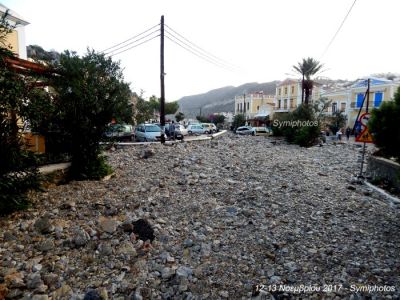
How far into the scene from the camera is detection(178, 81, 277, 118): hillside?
115 m

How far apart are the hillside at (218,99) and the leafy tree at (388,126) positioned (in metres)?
96.2

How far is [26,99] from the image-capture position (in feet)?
18.3

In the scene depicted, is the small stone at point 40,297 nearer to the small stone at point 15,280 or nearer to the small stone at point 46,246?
the small stone at point 15,280

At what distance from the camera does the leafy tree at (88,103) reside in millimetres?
7328

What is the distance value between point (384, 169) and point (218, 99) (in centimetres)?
13031

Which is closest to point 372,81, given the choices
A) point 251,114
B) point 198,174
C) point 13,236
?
point 251,114

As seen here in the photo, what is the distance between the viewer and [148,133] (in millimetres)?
19188

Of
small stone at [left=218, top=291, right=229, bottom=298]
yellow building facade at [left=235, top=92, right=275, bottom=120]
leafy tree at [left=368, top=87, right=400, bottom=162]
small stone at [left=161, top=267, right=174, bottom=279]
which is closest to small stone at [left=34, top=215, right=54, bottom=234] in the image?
small stone at [left=161, top=267, right=174, bottom=279]

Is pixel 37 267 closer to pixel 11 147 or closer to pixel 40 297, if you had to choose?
pixel 40 297

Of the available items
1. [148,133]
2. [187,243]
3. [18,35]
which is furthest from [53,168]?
[148,133]

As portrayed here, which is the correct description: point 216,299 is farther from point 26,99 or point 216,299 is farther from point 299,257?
point 26,99

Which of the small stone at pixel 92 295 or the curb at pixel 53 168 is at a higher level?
the curb at pixel 53 168

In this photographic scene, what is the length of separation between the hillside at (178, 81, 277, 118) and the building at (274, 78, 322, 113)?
45345 millimetres

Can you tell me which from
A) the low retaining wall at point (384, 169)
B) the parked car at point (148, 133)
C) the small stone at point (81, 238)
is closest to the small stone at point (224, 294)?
the small stone at point (81, 238)
